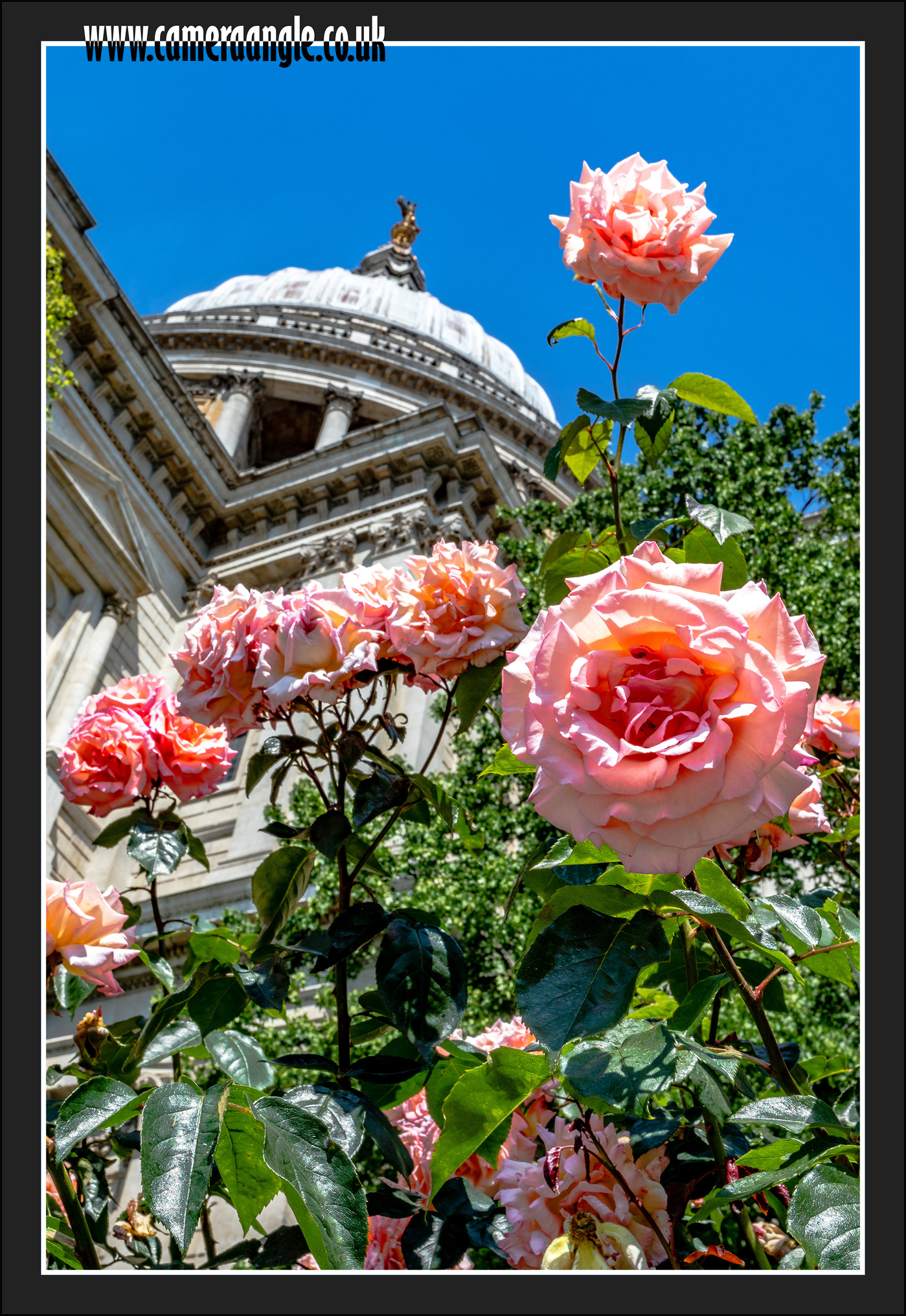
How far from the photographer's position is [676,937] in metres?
2.07

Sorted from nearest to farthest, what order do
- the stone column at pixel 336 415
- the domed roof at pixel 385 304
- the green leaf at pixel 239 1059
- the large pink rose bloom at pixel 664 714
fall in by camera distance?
the large pink rose bloom at pixel 664 714
the green leaf at pixel 239 1059
the stone column at pixel 336 415
the domed roof at pixel 385 304

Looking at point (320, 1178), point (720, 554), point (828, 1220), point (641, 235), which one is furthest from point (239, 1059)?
point (641, 235)

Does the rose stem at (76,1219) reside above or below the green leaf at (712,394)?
below

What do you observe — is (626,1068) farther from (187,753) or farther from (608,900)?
(187,753)

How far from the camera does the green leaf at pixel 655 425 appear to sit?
2191 mm

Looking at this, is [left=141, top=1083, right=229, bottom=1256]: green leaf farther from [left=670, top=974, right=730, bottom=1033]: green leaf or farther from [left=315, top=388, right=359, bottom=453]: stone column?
[left=315, top=388, right=359, bottom=453]: stone column

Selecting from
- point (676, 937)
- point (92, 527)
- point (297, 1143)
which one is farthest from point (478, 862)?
point (92, 527)

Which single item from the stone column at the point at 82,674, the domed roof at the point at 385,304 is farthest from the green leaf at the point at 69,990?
the domed roof at the point at 385,304

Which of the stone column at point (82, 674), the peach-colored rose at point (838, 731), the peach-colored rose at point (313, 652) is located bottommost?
the peach-colored rose at point (838, 731)

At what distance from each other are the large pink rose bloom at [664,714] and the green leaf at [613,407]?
95cm

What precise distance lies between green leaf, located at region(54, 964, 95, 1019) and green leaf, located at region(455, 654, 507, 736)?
3.85ft

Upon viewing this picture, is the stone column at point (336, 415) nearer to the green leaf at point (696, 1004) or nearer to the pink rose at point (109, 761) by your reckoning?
the pink rose at point (109, 761)

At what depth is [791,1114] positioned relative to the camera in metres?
1.56

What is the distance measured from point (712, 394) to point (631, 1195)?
170 centimetres
